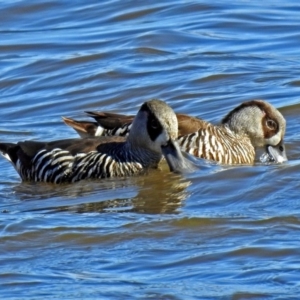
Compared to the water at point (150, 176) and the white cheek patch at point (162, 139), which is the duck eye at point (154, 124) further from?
the water at point (150, 176)

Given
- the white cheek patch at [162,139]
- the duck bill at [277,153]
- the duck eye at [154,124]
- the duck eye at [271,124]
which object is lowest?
the duck bill at [277,153]

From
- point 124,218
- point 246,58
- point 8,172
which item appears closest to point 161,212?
point 124,218

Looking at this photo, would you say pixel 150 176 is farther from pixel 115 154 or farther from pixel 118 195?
pixel 118 195

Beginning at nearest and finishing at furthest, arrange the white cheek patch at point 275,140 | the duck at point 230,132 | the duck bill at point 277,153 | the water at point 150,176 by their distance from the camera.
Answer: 1. the water at point 150,176
2. the duck bill at point 277,153
3. the duck at point 230,132
4. the white cheek patch at point 275,140

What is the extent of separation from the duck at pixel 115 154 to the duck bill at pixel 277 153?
94cm

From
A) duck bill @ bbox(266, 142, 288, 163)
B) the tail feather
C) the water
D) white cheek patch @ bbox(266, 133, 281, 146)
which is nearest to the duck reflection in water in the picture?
the water

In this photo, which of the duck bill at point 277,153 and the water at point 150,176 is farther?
the duck bill at point 277,153

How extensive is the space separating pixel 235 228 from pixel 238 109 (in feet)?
12.8

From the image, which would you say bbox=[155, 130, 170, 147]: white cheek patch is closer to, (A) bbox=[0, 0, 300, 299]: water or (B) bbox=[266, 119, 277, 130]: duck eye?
(A) bbox=[0, 0, 300, 299]: water

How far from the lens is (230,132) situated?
12852 millimetres

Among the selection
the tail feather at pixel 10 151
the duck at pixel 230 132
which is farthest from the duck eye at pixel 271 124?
the tail feather at pixel 10 151

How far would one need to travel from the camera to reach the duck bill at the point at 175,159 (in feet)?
38.0

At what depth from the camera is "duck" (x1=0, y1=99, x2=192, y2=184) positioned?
37.9ft

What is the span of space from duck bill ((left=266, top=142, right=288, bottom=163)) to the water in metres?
0.20
